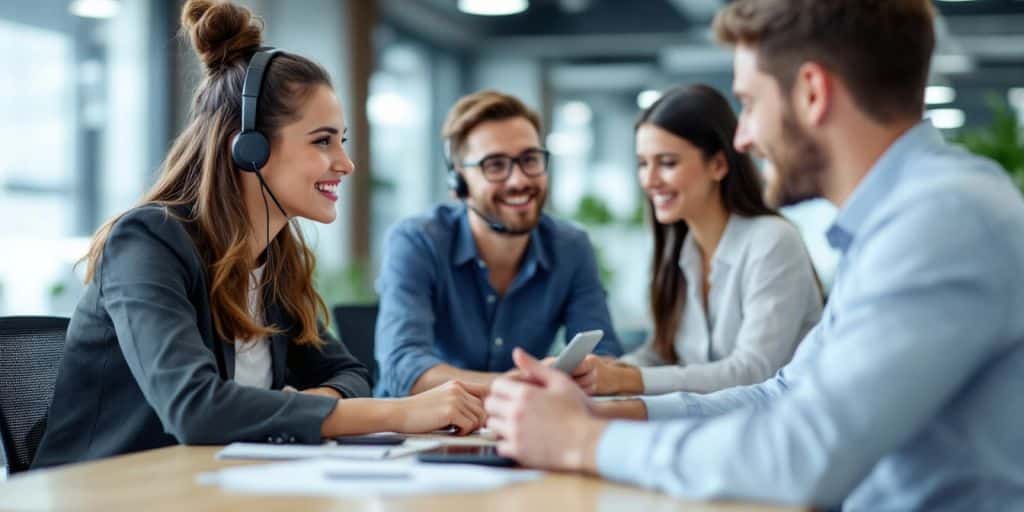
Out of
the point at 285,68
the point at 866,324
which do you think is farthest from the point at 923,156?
the point at 285,68

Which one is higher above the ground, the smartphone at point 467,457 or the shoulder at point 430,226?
the shoulder at point 430,226

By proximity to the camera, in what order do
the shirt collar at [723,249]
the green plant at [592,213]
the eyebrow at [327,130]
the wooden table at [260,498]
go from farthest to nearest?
the green plant at [592,213], the shirt collar at [723,249], the eyebrow at [327,130], the wooden table at [260,498]

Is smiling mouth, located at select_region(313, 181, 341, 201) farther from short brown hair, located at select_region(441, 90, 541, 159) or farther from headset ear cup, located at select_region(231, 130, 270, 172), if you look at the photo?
short brown hair, located at select_region(441, 90, 541, 159)

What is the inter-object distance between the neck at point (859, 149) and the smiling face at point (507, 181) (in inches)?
71.9

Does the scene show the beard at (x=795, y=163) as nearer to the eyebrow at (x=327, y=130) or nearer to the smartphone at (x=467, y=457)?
A: the smartphone at (x=467, y=457)

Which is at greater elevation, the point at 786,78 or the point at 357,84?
the point at 357,84

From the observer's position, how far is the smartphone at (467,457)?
4.60 feet

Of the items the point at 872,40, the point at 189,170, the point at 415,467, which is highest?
the point at 872,40

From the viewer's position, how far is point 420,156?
954 cm

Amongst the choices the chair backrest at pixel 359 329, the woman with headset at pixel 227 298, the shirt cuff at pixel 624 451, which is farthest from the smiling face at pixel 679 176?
the shirt cuff at pixel 624 451

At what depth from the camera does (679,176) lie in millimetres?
3096

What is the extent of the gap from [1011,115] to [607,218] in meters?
3.83

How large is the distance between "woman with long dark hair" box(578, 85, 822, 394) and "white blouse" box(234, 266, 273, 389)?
1103 mm

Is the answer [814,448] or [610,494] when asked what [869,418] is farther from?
[610,494]
